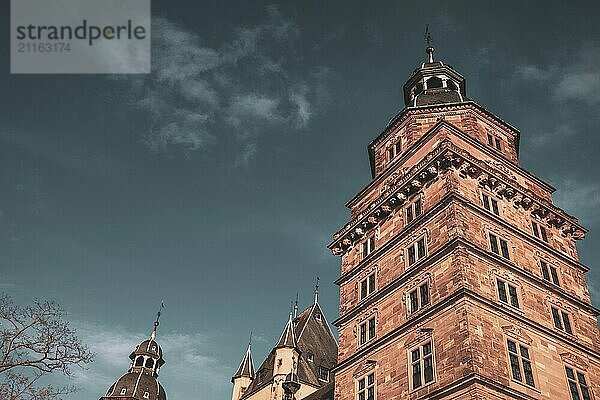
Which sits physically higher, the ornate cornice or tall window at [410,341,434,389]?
the ornate cornice

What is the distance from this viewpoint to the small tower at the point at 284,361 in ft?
165

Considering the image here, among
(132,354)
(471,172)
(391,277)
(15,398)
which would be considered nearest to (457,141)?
(471,172)

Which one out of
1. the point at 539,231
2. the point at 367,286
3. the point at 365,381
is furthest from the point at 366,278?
the point at 539,231

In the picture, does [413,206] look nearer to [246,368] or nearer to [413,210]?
[413,210]

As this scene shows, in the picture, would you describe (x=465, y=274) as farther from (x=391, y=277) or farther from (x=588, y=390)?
(x=588, y=390)

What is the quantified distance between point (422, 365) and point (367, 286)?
751cm

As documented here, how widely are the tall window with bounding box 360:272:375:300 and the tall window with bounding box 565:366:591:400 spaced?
33.2ft

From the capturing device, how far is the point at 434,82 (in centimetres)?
3975

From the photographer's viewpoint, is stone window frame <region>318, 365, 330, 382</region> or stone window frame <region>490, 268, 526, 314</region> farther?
stone window frame <region>318, 365, 330, 382</region>

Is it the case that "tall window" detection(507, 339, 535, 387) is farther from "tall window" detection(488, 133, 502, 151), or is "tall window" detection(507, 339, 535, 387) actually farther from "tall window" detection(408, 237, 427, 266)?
"tall window" detection(488, 133, 502, 151)

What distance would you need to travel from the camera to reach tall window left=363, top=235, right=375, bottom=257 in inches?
1272

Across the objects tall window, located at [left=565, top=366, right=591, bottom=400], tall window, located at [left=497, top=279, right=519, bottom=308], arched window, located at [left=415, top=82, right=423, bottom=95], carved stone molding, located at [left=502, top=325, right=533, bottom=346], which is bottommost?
tall window, located at [left=565, top=366, right=591, bottom=400]

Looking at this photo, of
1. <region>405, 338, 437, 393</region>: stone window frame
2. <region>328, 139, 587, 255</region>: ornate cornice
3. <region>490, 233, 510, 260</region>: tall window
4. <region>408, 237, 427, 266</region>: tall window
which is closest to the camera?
<region>405, 338, 437, 393</region>: stone window frame

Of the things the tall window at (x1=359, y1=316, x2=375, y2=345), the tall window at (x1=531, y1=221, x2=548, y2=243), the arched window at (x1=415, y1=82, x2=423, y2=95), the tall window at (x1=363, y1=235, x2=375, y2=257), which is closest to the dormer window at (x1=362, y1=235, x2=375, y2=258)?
the tall window at (x1=363, y1=235, x2=375, y2=257)
